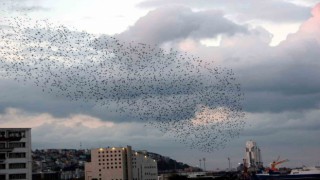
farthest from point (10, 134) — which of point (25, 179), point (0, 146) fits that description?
point (25, 179)

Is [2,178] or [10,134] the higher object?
[10,134]

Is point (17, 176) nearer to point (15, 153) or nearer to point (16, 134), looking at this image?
point (15, 153)

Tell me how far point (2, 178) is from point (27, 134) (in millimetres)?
15386

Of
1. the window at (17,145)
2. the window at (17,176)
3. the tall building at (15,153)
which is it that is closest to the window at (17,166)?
the tall building at (15,153)

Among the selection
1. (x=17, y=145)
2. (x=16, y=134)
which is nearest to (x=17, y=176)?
(x=17, y=145)

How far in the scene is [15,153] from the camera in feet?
484

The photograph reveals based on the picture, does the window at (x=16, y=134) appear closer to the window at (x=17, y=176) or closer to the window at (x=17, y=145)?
the window at (x=17, y=145)

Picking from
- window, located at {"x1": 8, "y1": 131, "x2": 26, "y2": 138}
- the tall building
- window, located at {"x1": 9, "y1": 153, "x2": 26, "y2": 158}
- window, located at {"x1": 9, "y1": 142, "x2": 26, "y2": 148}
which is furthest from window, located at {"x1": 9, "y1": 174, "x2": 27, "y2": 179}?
window, located at {"x1": 8, "y1": 131, "x2": 26, "y2": 138}

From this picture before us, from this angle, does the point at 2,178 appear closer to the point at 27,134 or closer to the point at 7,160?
the point at 7,160

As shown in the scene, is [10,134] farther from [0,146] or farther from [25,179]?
[25,179]

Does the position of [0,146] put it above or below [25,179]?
above

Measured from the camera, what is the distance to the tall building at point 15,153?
145000 mm

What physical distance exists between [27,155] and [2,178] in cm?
1025

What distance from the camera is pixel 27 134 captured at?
494ft
